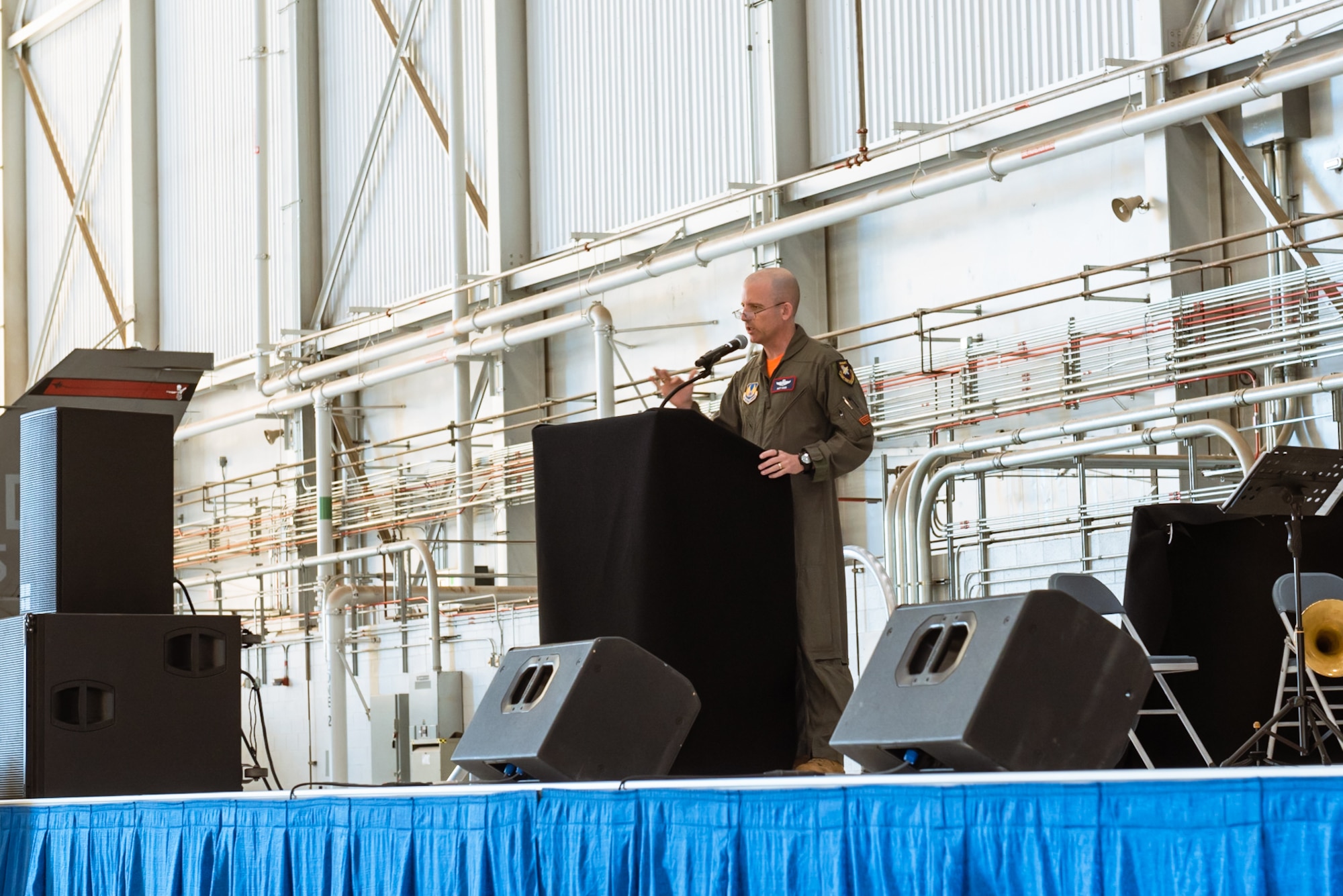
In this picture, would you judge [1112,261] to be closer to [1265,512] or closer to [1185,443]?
[1185,443]

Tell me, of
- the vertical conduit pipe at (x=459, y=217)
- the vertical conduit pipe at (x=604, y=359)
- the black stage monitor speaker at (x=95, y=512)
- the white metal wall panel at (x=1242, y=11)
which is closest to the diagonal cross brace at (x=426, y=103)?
the vertical conduit pipe at (x=459, y=217)

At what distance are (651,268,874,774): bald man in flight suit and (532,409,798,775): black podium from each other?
5cm

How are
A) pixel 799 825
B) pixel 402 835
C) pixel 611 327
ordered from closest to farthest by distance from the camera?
1. pixel 799 825
2. pixel 402 835
3. pixel 611 327

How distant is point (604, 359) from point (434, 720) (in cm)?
281

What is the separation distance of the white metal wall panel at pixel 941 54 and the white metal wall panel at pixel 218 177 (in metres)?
5.99

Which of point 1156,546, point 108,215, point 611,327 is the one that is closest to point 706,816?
point 1156,546

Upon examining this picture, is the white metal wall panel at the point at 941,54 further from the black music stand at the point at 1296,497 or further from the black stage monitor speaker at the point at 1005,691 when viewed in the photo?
the black stage monitor speaker at the point at 1005,691

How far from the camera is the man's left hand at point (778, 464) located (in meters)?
3.60

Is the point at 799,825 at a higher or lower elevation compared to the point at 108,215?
lower

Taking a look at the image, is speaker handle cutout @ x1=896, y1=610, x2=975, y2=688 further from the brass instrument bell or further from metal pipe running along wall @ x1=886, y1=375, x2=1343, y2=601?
metal pipe running along wall @ x1=886, y1=375, x2=1343, y2=601

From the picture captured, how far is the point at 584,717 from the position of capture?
120 inches

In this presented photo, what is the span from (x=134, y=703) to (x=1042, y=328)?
18.4ft

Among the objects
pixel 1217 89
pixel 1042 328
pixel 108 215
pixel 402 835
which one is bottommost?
pixel 402 835

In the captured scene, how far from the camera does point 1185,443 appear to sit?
7684mm
